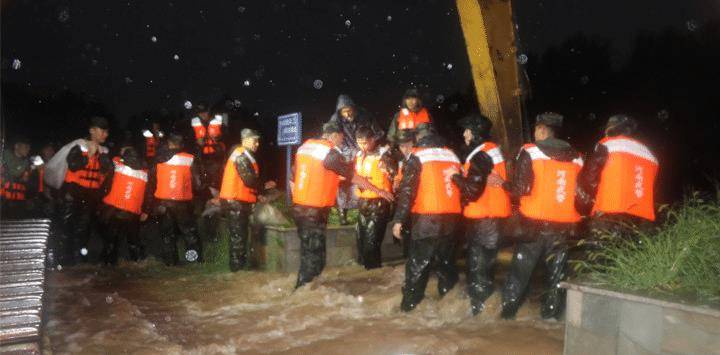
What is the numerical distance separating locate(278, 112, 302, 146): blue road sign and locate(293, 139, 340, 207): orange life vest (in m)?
2.45

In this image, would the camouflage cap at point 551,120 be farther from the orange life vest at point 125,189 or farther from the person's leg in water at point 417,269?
the orange life vest at point 125,189

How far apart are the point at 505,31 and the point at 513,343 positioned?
335 centimetres

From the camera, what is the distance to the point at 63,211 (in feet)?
27.9

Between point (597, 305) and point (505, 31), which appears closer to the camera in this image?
point (597, 305)

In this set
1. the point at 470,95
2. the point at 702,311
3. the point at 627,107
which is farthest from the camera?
the point at 470,95

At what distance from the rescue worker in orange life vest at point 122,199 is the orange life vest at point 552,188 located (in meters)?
5.99

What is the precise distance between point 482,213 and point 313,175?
2045mm

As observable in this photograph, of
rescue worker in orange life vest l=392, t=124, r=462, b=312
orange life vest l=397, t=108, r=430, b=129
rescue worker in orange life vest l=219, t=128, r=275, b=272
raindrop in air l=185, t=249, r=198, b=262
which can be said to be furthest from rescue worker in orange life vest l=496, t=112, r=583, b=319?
raindrop in air l=185, t=249, r=198, b=262

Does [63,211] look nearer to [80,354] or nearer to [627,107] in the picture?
[80,354]

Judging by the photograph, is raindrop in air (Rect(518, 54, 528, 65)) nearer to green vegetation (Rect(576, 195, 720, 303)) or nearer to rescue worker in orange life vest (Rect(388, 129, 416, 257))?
rescue worker in orange life vest (Rect(388, 129, 416, 257))

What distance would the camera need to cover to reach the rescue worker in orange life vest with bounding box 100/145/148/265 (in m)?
8.47

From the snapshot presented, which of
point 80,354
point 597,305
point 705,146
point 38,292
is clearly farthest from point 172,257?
point 705,146

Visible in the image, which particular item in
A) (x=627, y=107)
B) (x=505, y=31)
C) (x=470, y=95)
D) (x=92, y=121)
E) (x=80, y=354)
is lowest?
(x=80, y=354)

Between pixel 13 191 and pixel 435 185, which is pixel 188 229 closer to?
pixel 13 191
